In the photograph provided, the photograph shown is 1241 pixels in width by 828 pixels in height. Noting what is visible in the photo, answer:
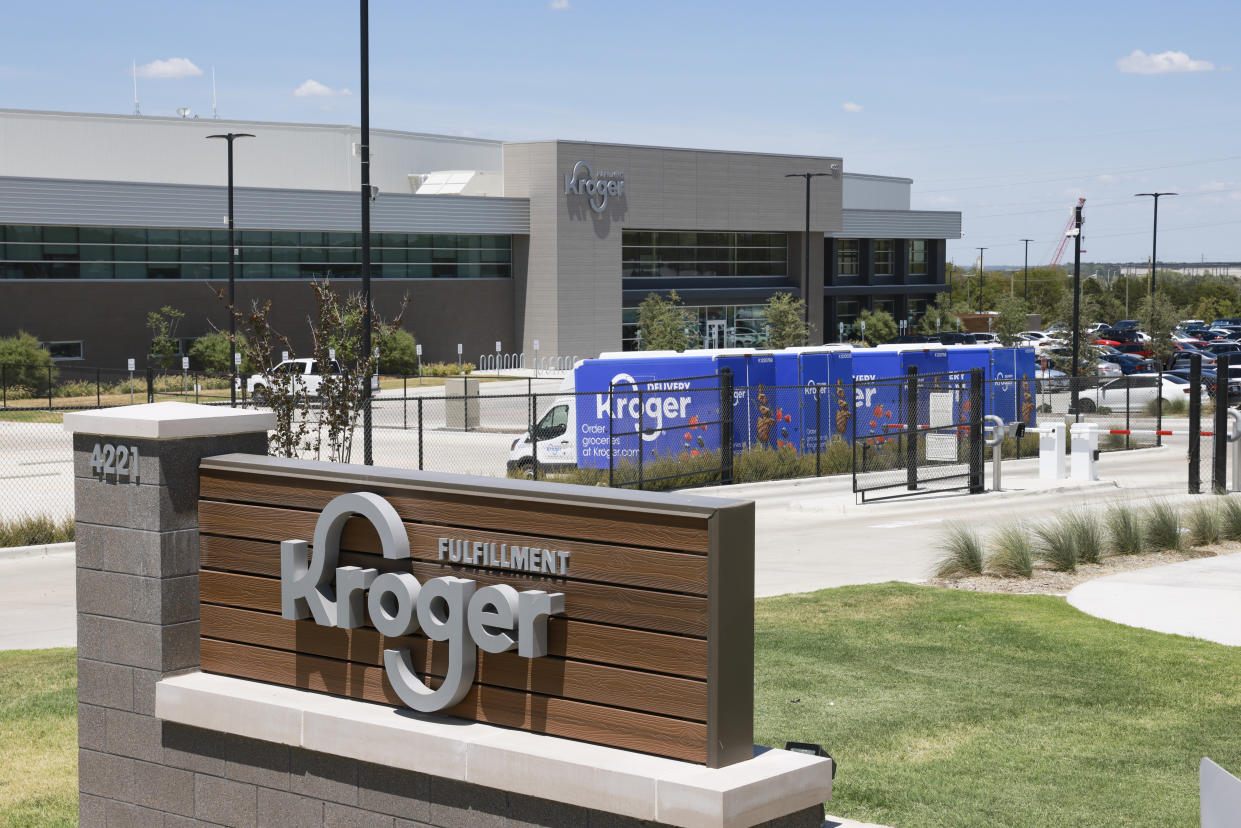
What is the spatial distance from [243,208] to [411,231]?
8.17m

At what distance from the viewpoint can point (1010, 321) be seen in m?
71.2

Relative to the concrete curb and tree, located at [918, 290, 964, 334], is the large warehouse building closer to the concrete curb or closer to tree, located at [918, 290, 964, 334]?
tree, located at [918, 290, 964, 334]

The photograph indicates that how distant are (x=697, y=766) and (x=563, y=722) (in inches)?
25.1

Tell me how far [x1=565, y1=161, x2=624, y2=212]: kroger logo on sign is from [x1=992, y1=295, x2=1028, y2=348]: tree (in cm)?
2050

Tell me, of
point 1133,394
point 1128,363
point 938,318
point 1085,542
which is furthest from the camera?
point 938,318

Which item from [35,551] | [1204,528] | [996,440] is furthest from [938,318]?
[35,551]

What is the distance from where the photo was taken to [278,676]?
21.4 feet

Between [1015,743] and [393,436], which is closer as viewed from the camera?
[1015,743]

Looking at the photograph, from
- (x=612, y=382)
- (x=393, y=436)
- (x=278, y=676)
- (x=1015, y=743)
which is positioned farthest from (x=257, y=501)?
(x=393, y=436)

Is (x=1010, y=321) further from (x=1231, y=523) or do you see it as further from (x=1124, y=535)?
(x=1124, y=535)

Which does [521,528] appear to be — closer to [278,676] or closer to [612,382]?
[278,676]

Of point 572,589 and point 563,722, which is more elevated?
point 572,589

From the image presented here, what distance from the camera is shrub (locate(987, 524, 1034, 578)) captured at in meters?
14.4

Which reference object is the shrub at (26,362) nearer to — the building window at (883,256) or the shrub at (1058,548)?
the shrub at (1058,548)
